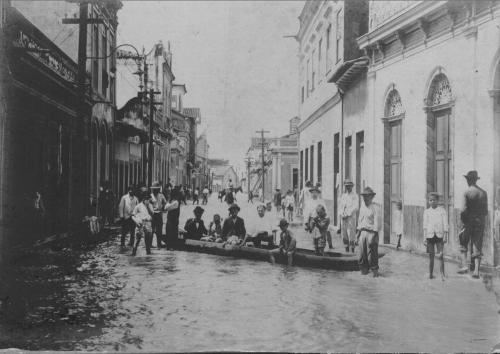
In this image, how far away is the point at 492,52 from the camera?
836cm

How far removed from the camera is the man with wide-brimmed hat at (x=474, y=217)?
813cm

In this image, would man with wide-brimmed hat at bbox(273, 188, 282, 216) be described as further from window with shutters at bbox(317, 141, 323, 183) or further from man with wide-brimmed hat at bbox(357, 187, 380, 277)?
man with wide-brimmed hat at bbox(357, 187, 380, 277)

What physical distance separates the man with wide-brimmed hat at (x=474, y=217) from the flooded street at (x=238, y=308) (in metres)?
0.49

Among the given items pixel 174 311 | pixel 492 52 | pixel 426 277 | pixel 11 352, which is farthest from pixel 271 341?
pixel 492 52

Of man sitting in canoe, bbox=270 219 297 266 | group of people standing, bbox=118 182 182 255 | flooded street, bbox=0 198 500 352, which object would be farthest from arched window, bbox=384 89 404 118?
group of people standing, bbox=118 182 182 255

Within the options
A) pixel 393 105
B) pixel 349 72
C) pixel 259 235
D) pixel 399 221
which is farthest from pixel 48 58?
pixel 399 221

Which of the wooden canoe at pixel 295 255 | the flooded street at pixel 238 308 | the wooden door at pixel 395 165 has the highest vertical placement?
the wooden door at pixel 395 165

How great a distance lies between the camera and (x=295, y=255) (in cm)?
1014

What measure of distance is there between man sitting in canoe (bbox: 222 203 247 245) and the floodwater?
0.85 meters

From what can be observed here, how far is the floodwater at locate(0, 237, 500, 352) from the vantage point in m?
5.22

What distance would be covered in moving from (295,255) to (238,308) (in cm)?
350

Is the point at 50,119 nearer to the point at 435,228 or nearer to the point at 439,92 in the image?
the point at 439,92

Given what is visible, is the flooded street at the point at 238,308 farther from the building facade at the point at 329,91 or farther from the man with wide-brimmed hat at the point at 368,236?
the building facade at the point at 329,91

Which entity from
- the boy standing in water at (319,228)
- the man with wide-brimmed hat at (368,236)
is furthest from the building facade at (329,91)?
the man with wide-brimmed hat at (368,236)
